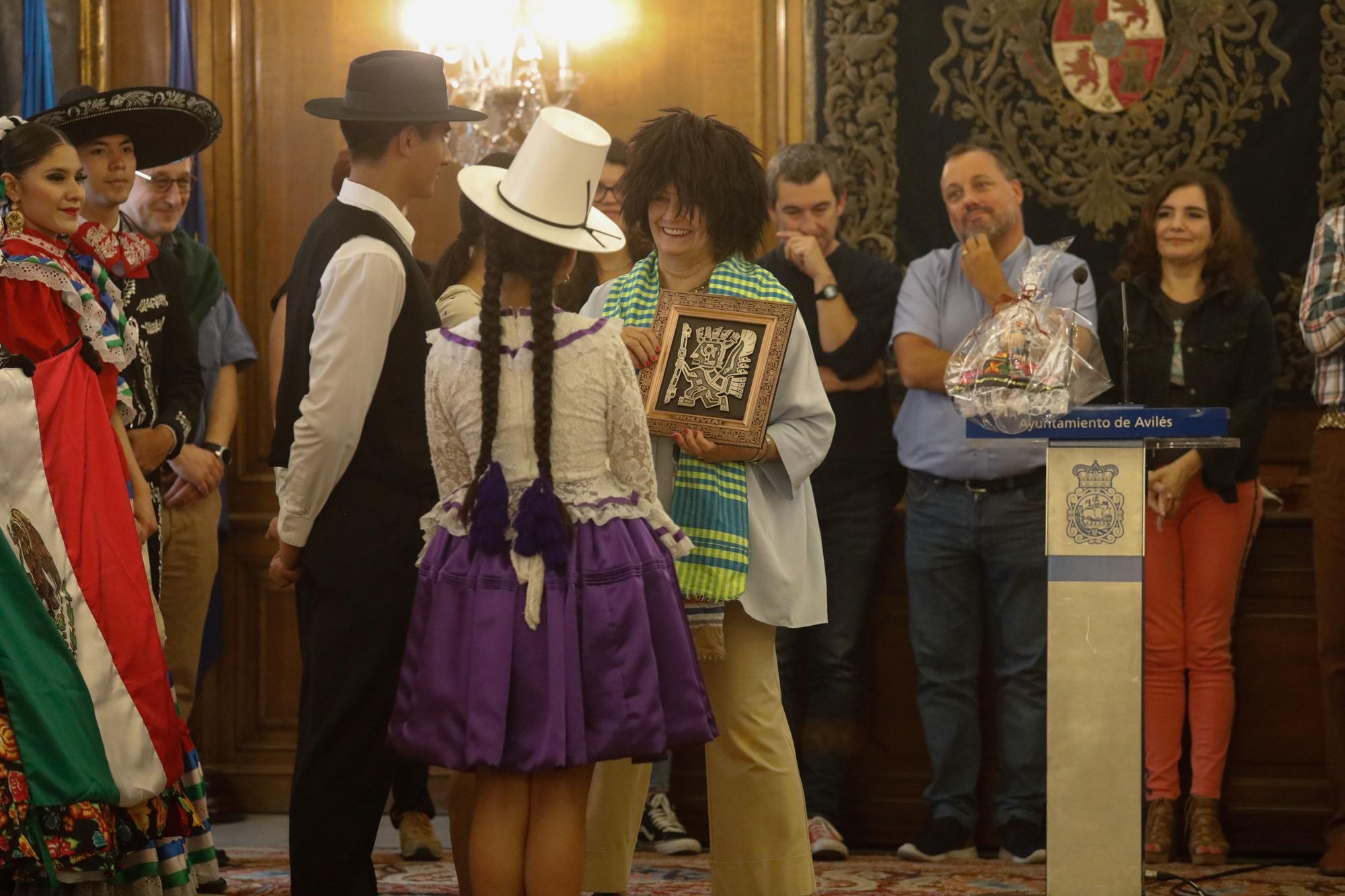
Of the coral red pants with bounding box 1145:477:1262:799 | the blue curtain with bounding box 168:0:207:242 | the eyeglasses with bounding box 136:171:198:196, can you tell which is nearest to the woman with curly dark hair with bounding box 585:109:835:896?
the coral red pants with bounding box 1145:477:1262:799

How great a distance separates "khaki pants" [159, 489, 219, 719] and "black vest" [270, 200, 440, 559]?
152 cm

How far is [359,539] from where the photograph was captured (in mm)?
2848

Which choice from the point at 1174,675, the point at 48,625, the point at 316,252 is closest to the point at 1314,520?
the point at 1174,675

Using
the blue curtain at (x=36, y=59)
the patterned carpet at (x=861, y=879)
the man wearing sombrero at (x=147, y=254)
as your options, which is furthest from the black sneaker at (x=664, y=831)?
the blue curtain at (x=36, y=59)

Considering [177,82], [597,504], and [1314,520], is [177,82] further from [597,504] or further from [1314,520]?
[1314,520]

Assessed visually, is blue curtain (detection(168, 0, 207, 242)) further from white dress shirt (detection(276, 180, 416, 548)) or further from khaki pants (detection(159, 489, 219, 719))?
white dress shirt (detection(276, 180, 416, 548))

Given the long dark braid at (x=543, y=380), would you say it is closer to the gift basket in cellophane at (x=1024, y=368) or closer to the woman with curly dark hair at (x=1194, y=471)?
the gift basket in cellophane at (x=1024, y=368)

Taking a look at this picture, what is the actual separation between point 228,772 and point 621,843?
2.26 m

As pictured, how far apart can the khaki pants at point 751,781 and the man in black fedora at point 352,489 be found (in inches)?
21.3

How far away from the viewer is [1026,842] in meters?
4.02

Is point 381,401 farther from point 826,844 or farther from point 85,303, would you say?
point 826,844

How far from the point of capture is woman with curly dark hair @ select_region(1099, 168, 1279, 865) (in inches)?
161

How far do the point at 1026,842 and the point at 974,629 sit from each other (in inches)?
21.8

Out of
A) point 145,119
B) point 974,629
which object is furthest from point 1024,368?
point 145,119
